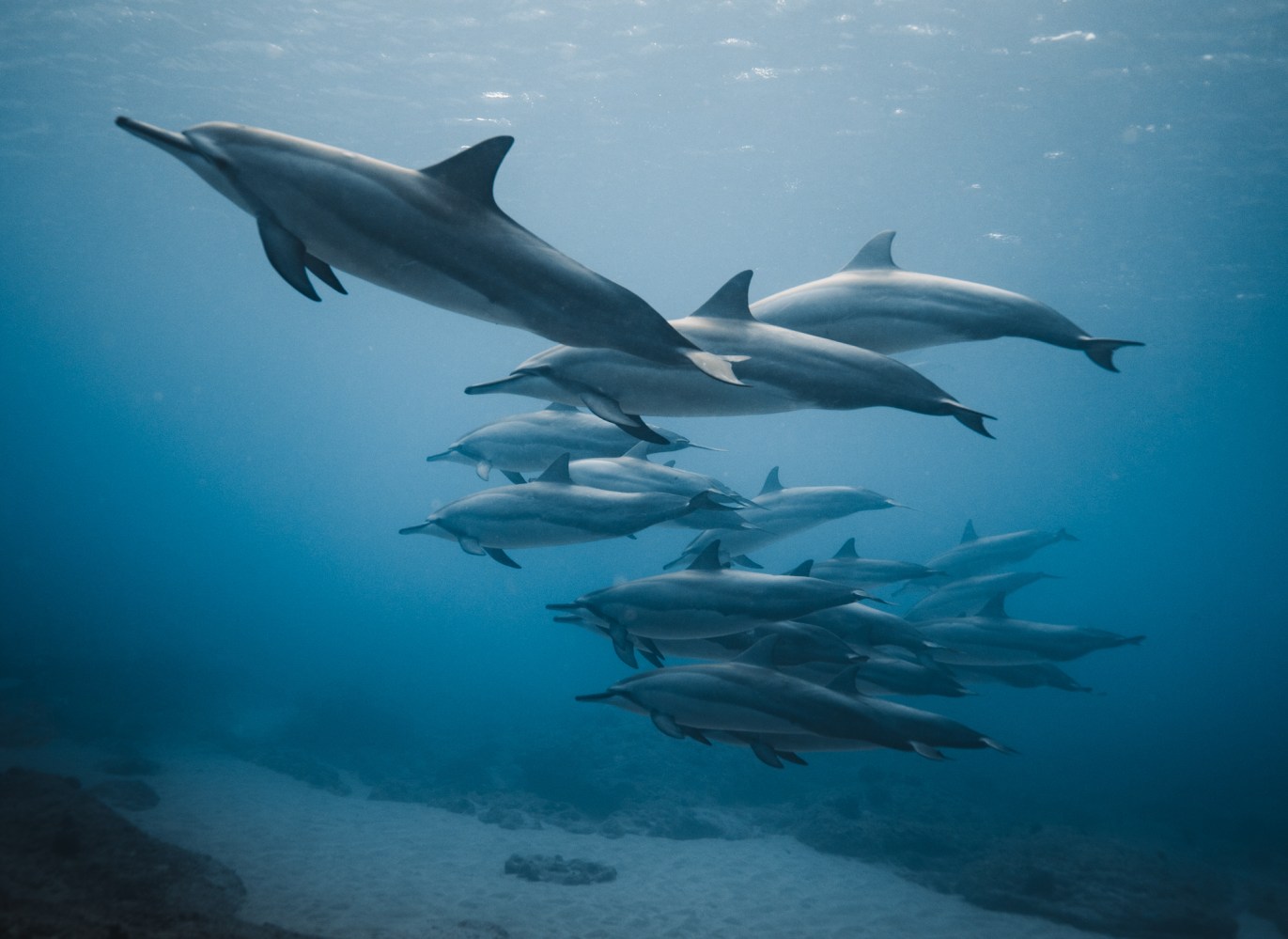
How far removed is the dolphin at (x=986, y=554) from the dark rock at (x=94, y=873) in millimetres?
9280

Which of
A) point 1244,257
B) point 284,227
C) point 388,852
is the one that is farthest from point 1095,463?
point 284,227

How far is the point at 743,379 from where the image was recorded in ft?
9.19

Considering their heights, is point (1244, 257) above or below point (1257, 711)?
above

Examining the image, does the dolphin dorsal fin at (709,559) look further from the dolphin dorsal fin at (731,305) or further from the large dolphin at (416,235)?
the large dolphin at (416,235)

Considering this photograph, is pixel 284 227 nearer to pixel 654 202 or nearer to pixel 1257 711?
pixel 654 202

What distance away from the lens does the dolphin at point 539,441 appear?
571 centimetres

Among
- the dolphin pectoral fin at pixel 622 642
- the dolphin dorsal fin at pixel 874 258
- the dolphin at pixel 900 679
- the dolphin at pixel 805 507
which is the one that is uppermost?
the dolphin dorsal fin at pixel 874 258

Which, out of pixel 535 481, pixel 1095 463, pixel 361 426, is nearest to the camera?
pixel 535 481

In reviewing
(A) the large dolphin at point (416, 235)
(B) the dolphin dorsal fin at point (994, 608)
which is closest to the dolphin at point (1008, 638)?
(B) the dolphin dorsal fin at point (994, 608)

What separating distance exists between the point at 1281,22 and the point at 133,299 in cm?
5992

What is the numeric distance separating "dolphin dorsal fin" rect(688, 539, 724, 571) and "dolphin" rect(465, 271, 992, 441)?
1.79 m

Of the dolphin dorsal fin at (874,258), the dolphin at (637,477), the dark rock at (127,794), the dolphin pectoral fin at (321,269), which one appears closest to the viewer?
the dolphin pectoral fin at (321,269)

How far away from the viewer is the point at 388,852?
1052cm

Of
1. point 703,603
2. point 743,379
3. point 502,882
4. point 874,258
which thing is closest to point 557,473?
point 703,603
